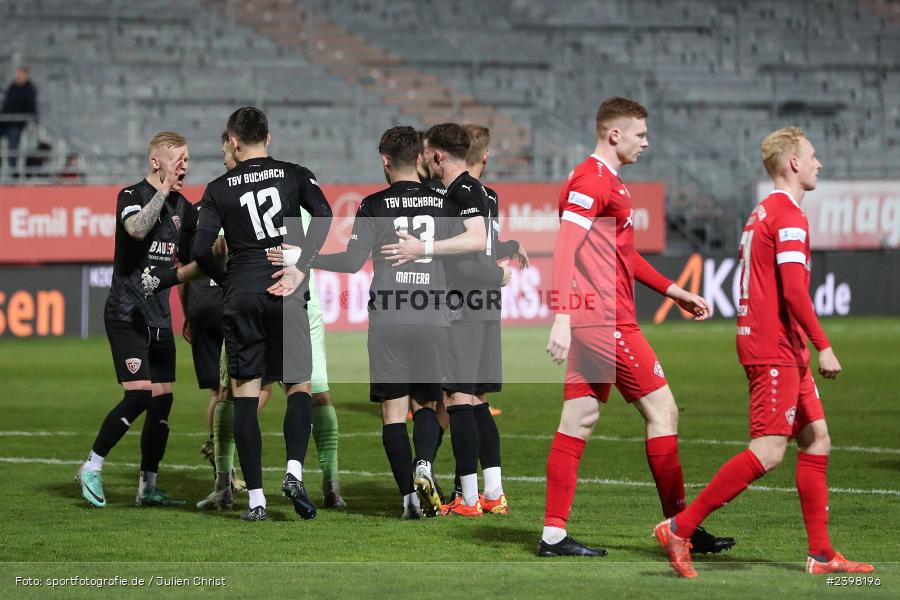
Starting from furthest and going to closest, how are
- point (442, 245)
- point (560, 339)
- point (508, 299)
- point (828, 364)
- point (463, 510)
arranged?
point (508, 299) < point (463, 510) < point (442, 245) < point (560, 339) < point (828, 364)

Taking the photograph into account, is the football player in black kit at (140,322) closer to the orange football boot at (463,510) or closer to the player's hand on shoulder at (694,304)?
the orange football boot at (463,510)

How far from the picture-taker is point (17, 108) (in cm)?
2452

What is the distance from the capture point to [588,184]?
237 inches

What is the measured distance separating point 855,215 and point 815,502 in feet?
75.6

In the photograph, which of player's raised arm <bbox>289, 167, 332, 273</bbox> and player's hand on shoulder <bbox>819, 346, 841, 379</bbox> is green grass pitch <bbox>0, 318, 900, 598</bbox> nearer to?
player's hand on shoulder <bbox>819, 346, 841, 379</bbox>

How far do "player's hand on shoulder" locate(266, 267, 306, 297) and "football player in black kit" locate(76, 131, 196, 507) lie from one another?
0.96 meters

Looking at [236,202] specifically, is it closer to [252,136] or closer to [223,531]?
[252,136]

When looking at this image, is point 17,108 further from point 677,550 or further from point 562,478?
point 677,550

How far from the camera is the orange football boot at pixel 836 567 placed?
5695 mm

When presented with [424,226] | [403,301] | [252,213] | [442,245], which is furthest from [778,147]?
[252,213]

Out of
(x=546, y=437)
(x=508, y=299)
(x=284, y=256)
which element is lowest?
(x=546, y=437)

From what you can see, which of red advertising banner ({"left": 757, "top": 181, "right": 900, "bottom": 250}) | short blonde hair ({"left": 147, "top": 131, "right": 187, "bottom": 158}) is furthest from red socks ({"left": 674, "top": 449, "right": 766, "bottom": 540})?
red advertising banner ({"left": 757, "top": 181, "right": 900, "bottom": 250})

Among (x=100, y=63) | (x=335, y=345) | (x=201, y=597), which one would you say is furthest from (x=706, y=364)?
(x=100, y=63)

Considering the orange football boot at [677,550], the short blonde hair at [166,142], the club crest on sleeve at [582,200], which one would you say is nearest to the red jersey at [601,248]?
the club crest on sleeve at [582,200]
